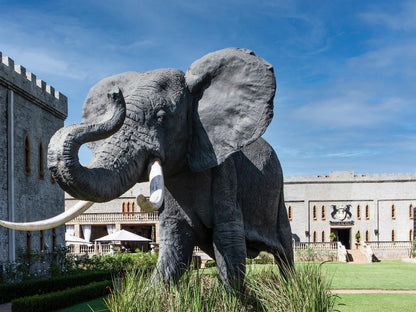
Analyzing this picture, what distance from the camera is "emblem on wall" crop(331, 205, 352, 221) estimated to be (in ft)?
144

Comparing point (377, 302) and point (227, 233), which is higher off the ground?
point (227, 233)

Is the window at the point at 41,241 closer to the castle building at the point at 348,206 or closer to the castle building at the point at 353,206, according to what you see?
the castle building at the point at 348,206

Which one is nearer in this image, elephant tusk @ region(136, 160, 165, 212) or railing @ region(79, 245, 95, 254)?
elephant tusk @ region(136, 160, 165, 212)

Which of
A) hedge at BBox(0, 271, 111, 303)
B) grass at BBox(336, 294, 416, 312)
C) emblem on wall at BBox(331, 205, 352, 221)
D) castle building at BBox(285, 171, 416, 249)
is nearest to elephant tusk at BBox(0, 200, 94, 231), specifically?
grass at BBox(336, 294, 416, 312)

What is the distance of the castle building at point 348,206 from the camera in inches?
1703

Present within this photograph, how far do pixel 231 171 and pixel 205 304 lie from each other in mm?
1172

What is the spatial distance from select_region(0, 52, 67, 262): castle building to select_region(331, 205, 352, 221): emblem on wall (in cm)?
2692

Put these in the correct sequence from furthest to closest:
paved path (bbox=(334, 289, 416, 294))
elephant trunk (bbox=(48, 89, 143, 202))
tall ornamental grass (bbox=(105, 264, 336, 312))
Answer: paved path (bbox=(334, 289, 416, 294)), tall ornamental grass (bbox=(105, 264, 336, 312)), elephant trunk (bbox=(48, 89, 143, 202))

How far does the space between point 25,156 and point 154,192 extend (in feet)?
55.7

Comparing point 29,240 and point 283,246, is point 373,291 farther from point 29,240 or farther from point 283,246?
point 29,240

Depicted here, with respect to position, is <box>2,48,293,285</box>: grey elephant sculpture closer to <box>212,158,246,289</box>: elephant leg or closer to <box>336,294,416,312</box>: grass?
<box>212,158,246,289</box>: elephant leg

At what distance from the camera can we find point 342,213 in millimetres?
43844

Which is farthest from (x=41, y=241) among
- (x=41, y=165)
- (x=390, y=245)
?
(x=390, y=245)

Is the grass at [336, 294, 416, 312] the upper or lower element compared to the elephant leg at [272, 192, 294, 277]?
lower
